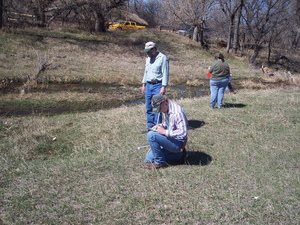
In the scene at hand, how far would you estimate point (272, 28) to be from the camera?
28047 mm

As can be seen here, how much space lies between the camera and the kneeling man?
180 inches

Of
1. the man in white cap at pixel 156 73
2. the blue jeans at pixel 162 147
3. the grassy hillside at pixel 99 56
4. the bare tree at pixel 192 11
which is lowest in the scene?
the grassy hillside at pixel 99 56

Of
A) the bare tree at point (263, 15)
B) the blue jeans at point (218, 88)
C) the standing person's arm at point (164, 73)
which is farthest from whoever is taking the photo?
the bare tree at point (263, 15)

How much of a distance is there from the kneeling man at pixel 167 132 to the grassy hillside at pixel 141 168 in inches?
10.5

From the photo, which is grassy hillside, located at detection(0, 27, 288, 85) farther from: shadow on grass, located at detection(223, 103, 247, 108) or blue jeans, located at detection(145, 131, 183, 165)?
blue jeans, located at detection(145, 131, 183, 165)

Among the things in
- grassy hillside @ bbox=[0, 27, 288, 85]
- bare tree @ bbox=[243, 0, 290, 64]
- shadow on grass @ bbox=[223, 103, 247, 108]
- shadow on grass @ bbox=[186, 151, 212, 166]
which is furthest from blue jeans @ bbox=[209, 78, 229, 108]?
bare tree @ bbox=[243, 0, 290, 64]

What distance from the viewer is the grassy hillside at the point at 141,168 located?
372cm

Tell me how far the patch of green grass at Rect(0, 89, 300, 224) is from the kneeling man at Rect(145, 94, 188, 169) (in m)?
0.27

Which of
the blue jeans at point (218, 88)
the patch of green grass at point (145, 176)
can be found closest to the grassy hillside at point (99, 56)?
the blue jeans at point (218, 88)

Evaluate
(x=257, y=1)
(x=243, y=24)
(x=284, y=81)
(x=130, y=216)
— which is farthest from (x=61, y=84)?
(x=243, y=24)

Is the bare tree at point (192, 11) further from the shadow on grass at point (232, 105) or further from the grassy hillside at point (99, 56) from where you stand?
the shadow on grass at point (232, 105)

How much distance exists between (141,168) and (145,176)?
32cm

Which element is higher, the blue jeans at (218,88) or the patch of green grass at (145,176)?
the blue jeans at (218,88)

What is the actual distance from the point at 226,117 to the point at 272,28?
23.1 meters
